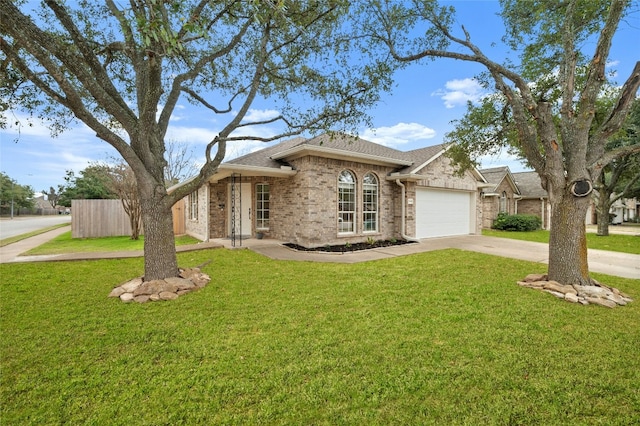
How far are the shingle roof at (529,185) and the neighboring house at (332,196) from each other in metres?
11.2

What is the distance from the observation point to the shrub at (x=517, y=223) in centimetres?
1852

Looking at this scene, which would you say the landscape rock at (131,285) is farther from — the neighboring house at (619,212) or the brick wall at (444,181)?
the neighboring house at (619,212)

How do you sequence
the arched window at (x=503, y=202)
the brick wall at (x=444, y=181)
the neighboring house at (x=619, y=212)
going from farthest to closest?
the neighboring house at (x=619, y=212)
the arched window at (x=503, y=202)
the brick wall at (x=444, y=181)

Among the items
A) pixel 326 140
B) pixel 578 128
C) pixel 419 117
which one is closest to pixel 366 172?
pixel 326 140

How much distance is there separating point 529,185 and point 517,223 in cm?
738

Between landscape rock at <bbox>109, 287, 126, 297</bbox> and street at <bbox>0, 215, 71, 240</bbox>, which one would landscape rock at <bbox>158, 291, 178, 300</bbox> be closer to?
landscape rock at <bbox>109, 287, 126, 297</bbox>

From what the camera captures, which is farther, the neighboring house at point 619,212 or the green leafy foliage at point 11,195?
the green leafy foliage at point 11,195

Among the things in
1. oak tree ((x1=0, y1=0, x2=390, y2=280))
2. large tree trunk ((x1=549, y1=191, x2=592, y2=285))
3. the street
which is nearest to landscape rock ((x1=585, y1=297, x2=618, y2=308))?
large tree trunk ((x1=549, y1=191, x2=592, y2=285))

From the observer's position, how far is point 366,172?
453 inches

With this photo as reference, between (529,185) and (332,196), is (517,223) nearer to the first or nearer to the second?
(529,185)

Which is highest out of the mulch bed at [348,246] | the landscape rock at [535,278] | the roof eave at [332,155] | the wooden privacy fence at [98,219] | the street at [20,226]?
the roof eave at [332,155]

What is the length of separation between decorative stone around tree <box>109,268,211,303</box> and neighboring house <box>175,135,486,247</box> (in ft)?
15.9

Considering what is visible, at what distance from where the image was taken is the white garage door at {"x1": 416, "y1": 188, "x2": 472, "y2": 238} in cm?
1266

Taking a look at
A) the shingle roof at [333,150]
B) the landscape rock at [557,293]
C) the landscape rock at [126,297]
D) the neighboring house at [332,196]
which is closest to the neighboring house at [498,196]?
the neighboring house at [332,196]
